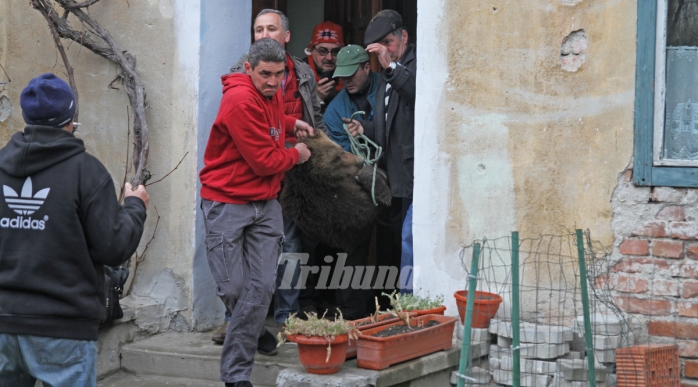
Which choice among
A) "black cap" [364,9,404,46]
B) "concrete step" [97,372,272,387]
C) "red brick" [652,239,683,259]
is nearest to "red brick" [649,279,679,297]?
"red brick" [652,239,683,259]

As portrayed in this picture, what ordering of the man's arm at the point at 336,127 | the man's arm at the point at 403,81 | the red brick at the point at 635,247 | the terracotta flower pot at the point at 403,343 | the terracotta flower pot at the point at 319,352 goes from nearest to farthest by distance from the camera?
the terracotta flower pot at the point at 319,352 → the terracotta flower pot at the point at 403,343 → the red brick at the point at 635,247 → the man's arm at the point at 403,81 → the man's arm at the point at 336,127

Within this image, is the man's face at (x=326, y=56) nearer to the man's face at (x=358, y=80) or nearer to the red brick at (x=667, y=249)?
the man's face at (x=358, y=80)

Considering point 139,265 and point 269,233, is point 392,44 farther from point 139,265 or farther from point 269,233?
point 139,265

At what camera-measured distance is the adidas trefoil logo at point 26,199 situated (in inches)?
126

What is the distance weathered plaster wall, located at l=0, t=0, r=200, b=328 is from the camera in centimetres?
547

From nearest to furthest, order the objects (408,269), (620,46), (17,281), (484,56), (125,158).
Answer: (17,281), (620,46), (484,56), (408,269), (125,158)

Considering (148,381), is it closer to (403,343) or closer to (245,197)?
(245,197)

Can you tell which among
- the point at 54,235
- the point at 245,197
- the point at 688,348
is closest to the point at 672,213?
the point at 688,348

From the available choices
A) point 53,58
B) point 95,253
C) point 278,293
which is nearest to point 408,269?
point 278,293

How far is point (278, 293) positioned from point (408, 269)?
93 centimetres

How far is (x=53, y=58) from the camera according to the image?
5840 millimetres

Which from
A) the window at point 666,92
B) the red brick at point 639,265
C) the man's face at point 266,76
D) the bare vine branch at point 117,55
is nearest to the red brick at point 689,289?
the red brick at point 639,265

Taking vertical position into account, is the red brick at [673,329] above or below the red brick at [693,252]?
below

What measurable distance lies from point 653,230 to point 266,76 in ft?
7.43
